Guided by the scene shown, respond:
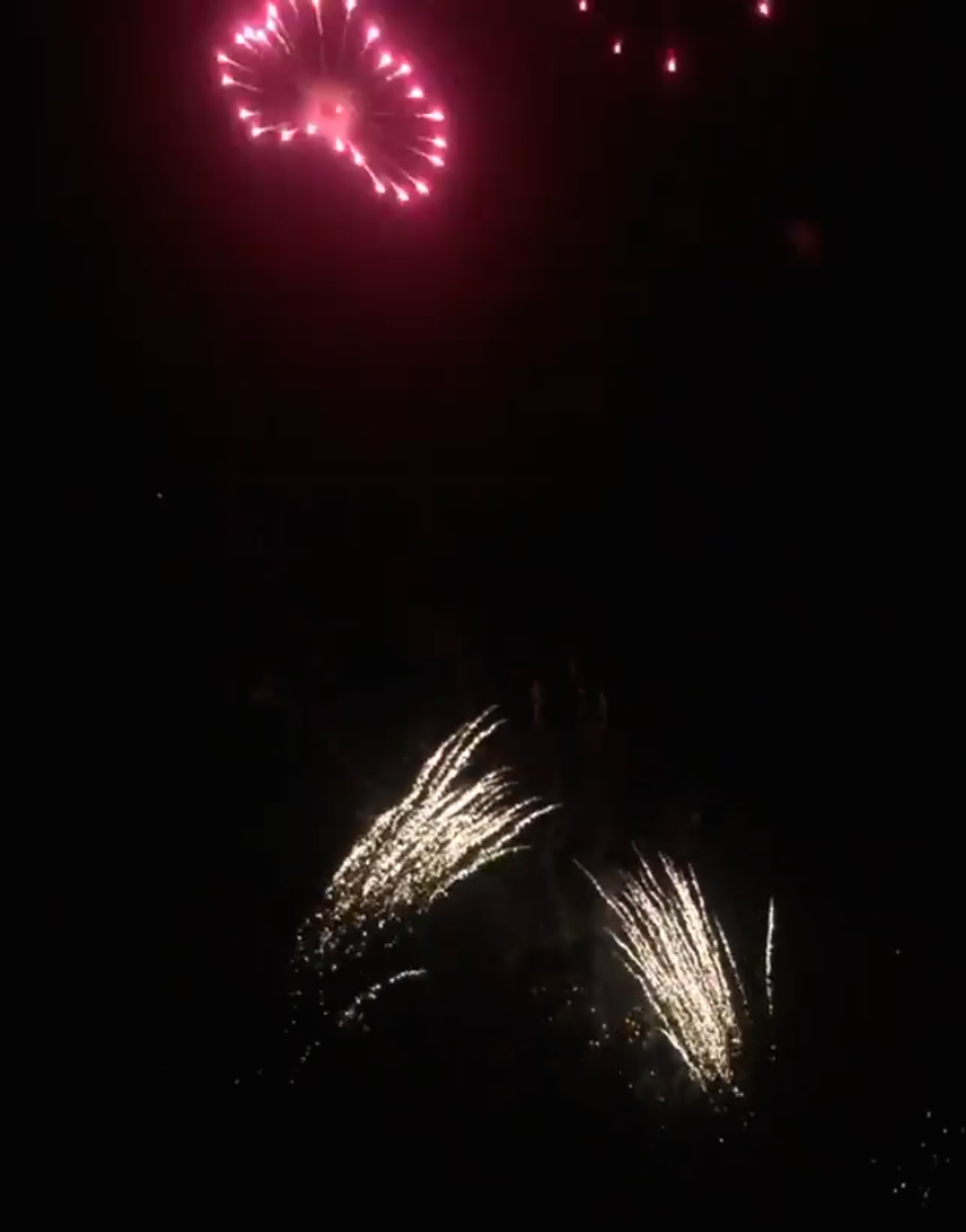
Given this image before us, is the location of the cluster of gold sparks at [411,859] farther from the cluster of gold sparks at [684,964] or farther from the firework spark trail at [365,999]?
the cluster of gold sparks at [684,964]

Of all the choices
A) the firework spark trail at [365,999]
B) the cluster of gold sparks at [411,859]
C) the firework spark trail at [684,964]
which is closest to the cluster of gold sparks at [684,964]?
the firework spark trail at [684,964]

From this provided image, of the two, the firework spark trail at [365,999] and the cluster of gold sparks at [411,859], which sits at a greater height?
the cluster of gold sparks at [411,859]

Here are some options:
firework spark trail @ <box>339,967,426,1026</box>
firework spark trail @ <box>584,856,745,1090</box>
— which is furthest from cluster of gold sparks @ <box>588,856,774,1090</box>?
firework spark trail @ <box>339,967,426,1026</box>

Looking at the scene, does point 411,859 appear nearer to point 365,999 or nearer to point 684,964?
point 365,999

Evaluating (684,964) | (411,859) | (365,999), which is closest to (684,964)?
(684,964)

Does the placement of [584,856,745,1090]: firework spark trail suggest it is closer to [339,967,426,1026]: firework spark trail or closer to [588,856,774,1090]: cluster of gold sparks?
[588,856,774,1090]: cluster of gold sparks

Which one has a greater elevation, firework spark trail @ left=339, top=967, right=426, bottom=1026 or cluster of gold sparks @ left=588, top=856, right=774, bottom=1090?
cluster of gold sparks @ left=588, top=856, right=774, bottom=1090

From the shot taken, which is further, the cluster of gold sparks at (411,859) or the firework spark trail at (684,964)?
the firework spark trail at (684,964)
